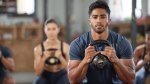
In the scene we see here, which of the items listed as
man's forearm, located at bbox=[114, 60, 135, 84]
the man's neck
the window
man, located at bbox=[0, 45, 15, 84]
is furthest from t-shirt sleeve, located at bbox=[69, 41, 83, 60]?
the window

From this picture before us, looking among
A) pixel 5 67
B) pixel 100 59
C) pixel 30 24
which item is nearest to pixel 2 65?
pixel 5 67

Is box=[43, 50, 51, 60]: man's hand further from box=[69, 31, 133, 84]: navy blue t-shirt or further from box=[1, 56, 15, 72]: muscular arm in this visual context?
box=[69, 31, 133, 84]: navy blue t-shirt

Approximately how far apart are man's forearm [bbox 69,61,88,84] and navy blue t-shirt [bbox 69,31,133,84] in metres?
0.05

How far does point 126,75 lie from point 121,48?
0.56ft

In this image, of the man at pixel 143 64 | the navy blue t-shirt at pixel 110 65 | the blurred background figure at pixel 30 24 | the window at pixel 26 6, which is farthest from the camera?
the window at pixel 26 6

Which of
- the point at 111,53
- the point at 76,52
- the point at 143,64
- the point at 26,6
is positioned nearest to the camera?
the point at 111,53

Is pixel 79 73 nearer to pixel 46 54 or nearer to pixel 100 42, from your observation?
pixel 100 42

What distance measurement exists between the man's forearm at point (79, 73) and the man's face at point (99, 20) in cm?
21

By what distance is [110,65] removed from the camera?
2.25 metres

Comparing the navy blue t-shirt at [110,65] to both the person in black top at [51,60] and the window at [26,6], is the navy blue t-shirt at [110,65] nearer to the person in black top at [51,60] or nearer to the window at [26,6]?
the person in black top at [51,60]

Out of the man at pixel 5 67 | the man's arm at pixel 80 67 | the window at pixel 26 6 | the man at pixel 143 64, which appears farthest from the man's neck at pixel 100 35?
the window at pixel 26 6

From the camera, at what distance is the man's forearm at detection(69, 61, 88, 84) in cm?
221

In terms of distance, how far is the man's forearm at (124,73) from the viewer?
2.21 metres

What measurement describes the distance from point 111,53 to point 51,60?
1.28 meters
